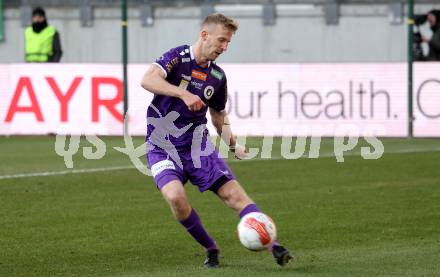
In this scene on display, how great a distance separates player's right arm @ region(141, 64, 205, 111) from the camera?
8.97 m

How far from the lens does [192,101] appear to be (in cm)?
895

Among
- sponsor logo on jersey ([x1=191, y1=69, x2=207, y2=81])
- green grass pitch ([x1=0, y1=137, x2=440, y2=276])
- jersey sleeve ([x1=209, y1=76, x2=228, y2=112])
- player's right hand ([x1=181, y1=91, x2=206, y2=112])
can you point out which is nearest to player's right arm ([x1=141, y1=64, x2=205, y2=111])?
player's right hand ([x1=181, y1=91, x2=206, y2=112])

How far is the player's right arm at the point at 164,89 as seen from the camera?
8969 mm

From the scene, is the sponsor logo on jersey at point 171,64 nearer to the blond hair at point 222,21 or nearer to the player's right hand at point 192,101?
the blond hair at point 222,21

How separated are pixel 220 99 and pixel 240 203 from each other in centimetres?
87

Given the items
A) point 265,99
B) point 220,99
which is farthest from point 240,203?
point 265,99

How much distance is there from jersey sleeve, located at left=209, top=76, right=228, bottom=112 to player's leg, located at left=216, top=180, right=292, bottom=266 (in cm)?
64

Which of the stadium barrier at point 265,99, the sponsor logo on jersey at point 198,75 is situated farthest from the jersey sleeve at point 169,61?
the stadium barrier at point 265,99

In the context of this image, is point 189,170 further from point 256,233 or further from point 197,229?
point 256,233

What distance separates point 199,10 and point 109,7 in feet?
8.29

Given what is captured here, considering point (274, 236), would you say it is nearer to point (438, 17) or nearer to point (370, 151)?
point (370, 151)

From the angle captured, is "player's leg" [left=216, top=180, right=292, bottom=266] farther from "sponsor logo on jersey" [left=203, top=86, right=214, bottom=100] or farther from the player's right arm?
the player's right arm

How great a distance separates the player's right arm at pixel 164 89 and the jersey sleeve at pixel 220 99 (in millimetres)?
576

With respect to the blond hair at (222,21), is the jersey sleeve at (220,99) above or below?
below
